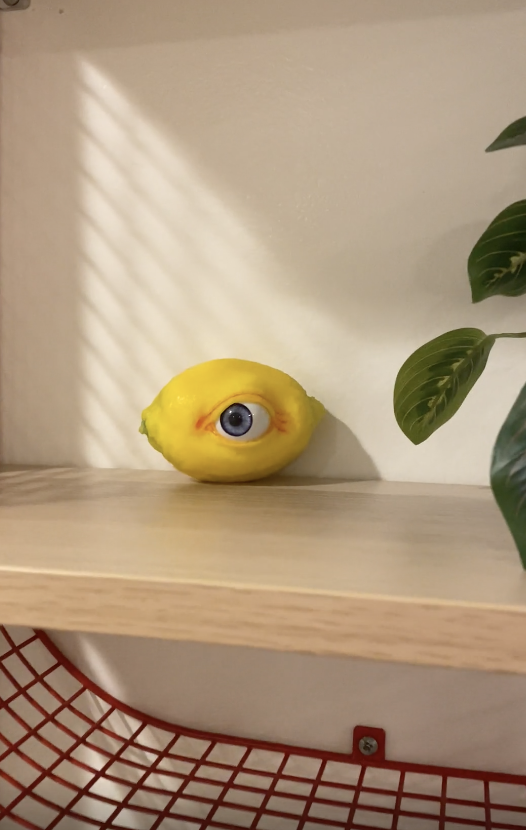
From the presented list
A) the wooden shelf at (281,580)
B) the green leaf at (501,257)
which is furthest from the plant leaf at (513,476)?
the green leaf at (501,257)

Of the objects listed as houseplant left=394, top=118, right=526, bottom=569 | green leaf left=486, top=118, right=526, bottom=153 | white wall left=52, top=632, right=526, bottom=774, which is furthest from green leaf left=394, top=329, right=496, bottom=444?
white wall left=52, top=632, right=526, bottom=774

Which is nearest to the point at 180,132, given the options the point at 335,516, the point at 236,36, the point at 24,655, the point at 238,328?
the point at 236,36

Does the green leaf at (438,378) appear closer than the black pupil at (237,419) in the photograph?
Yes

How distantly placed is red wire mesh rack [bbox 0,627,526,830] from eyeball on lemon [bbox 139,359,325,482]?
29cm

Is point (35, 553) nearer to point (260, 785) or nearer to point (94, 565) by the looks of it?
point (94, 565)

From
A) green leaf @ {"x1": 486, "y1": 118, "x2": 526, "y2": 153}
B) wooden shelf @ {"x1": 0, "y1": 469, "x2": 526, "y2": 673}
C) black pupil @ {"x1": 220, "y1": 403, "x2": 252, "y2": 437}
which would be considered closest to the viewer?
wooden shelf @ {"x1": 0, "y1": 469, "x2": 526, "y2": 673}

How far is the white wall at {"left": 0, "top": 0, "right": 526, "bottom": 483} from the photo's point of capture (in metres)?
0.60

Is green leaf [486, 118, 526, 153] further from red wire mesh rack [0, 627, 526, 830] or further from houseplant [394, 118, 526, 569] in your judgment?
red wire mesh rack [0, 627, 526, 830]

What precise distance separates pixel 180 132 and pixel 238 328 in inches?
8.4

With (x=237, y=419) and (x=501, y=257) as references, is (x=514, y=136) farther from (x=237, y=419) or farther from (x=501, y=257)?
(x=237, y=419)

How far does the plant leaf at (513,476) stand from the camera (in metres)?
0.31

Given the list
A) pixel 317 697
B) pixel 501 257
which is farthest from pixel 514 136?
pixel 317 697

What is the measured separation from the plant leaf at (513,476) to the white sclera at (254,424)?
256 mm

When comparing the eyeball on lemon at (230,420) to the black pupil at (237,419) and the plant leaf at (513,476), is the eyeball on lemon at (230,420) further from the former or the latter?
the plant leaf at (513,476)
